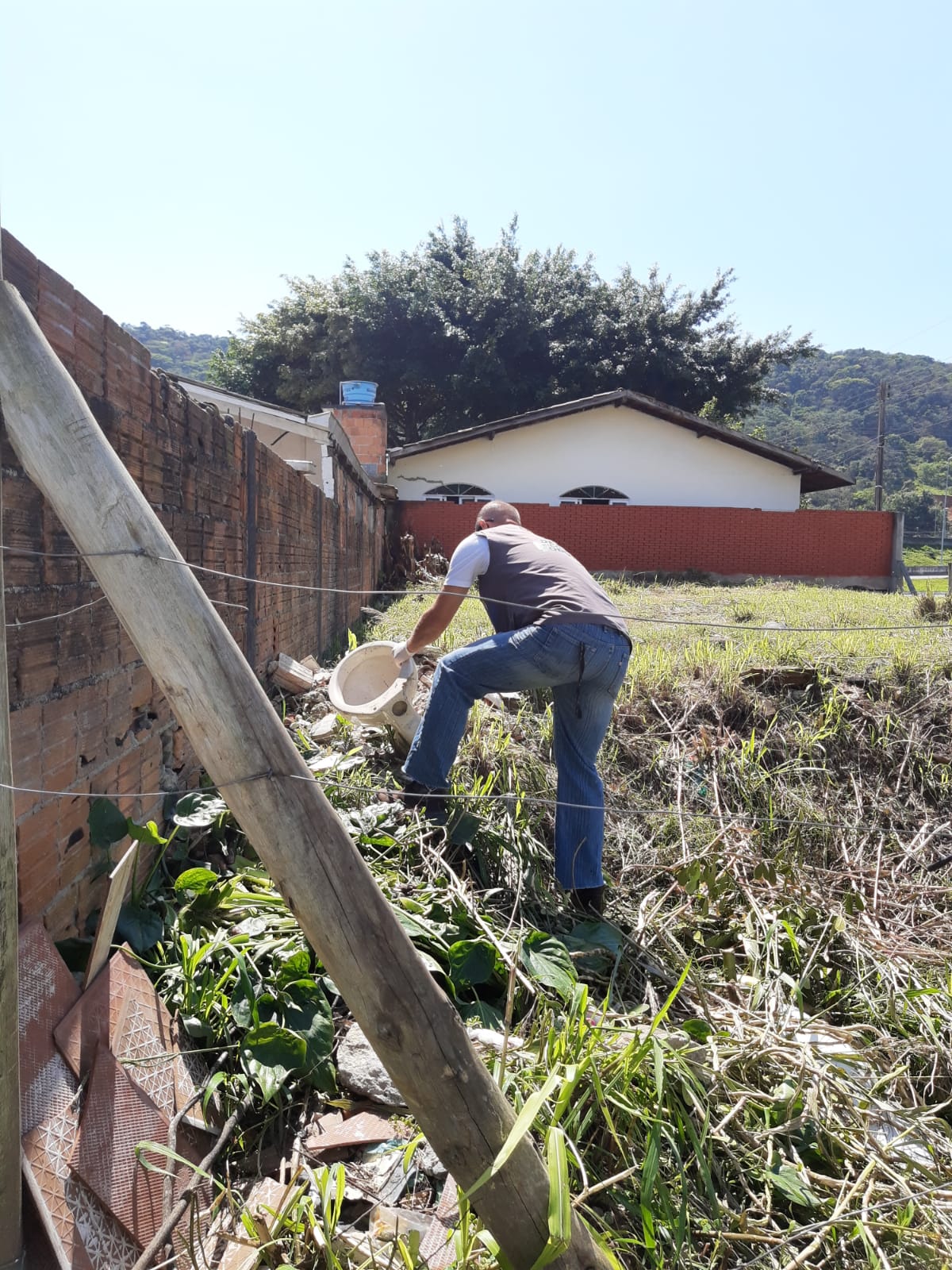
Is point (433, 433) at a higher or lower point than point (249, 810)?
higher

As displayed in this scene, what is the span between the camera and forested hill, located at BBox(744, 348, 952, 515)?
50844mm

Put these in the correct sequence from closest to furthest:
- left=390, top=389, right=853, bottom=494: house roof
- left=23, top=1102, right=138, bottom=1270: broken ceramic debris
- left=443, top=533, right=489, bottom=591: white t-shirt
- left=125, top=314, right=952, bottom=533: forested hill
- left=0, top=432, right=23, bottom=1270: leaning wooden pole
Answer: left=0, top=432, right=23, bottom=1270: leaning wooden pole → left=23, top=1102, right=138, bottom=1270: broken ceramic debris → left=443, top=533, right=489, bottom=591: white t-shirt → left=390, top=389, right=853, bottom=494: house roof → left=125, top=314, right=952, bottom=533: forested hill

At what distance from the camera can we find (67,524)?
1177 millimetres

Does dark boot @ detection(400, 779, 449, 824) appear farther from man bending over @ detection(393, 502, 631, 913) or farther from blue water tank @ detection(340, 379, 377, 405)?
blue water tank @ detection(340, 379, 377, 405)

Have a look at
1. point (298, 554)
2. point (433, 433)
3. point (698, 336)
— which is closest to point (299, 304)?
point (433, 433)

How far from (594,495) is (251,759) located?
17.7 metres

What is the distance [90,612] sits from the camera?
6.59ft

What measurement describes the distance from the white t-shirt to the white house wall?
14920 millimetres

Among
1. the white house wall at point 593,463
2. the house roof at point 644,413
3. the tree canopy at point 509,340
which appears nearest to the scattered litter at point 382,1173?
the house roof at point 644,413

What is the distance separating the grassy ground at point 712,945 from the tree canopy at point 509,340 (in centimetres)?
2022

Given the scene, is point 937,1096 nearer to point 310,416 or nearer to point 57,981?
point 57,981

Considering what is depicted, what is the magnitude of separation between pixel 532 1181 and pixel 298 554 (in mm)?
4698

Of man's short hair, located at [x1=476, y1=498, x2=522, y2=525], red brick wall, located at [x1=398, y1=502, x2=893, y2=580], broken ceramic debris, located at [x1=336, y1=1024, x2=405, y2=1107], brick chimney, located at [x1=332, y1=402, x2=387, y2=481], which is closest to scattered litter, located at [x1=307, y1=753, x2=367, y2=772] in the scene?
man's short hair, located at [x1=476, y1=498, x2=522, y2=525]

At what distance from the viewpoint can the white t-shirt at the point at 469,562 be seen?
317 centimetres
